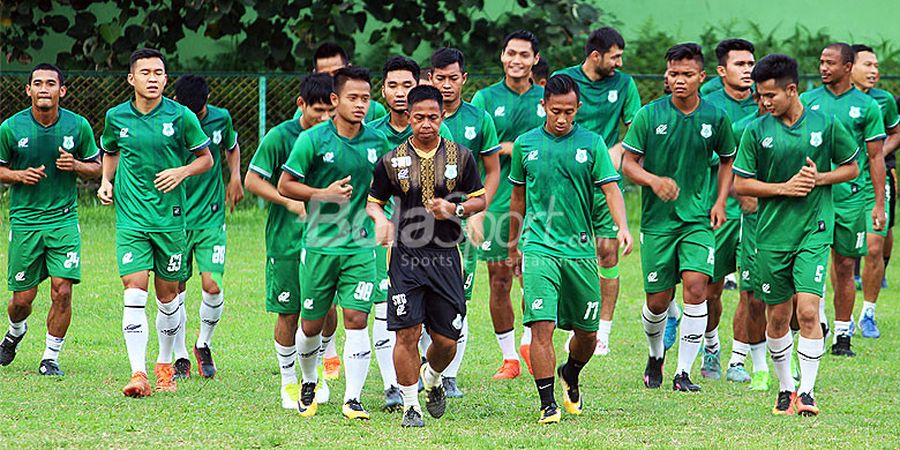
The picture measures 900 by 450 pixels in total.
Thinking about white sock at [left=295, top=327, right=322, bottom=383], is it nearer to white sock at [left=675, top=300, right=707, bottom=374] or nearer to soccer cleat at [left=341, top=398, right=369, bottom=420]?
soccer cleat at [left=341, top=398, right=369, bottom=420]

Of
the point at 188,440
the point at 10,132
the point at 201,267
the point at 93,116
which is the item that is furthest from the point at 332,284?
the point at 93,116

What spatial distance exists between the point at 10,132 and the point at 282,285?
255cm

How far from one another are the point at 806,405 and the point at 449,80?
3107 mm

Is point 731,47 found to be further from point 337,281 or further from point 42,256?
point 42,256

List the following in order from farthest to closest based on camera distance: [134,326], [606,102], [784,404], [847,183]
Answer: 1. [847,183]
2. [606,102]
3. [134,326]
4. [784,404]

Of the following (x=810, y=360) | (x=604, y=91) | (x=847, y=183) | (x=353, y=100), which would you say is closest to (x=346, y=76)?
(x=353, y=100)

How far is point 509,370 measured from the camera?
33.1 ft

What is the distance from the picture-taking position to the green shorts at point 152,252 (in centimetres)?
912

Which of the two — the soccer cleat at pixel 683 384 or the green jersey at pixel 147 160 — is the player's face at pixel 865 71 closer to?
the soccer cleat at pixel 683 384

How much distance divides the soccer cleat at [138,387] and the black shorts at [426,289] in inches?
74.1

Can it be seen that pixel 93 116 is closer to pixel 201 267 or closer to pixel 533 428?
pixel 201 267

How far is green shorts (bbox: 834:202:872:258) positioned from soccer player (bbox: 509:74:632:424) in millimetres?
3406

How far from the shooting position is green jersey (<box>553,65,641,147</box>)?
10.6 meters

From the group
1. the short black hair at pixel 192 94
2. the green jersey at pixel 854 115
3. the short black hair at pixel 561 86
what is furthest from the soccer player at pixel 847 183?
the short black hair at pixel 192 94
